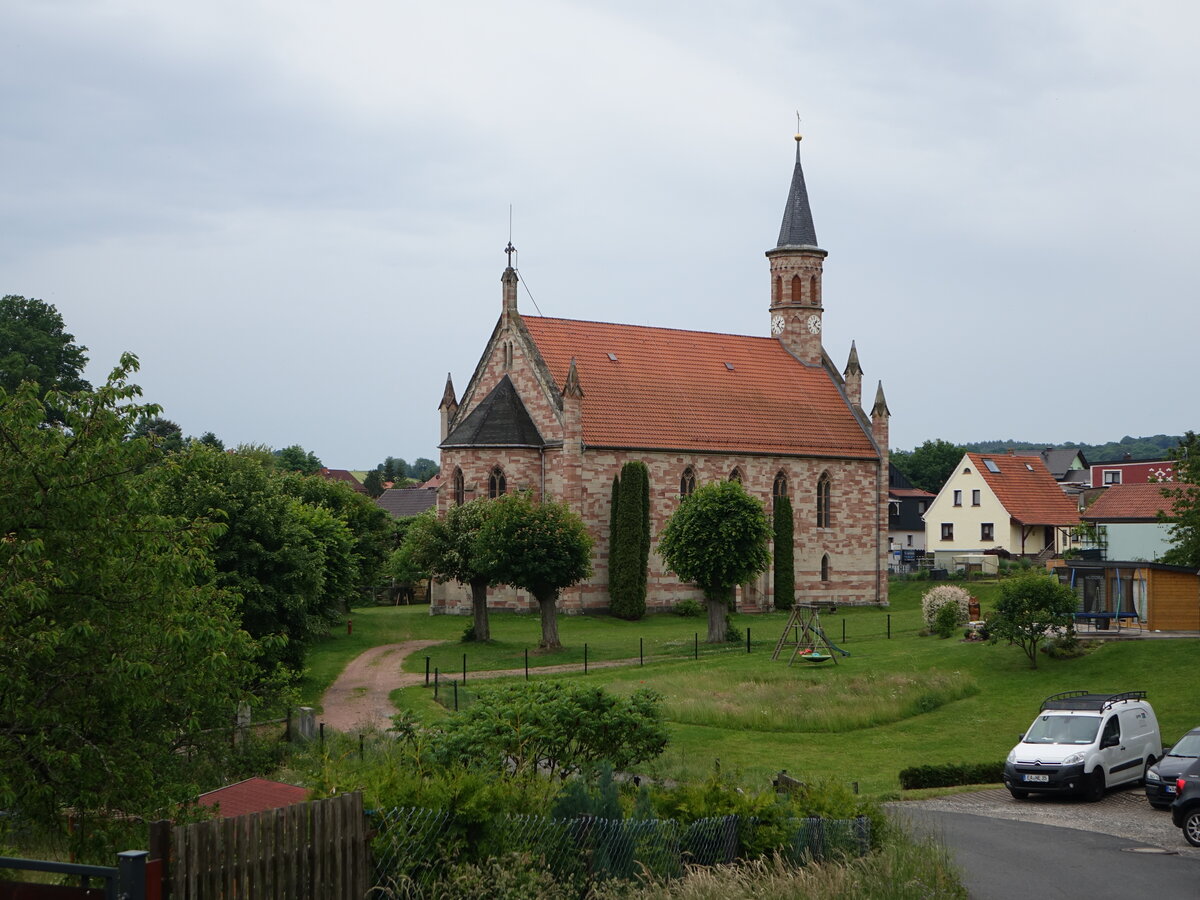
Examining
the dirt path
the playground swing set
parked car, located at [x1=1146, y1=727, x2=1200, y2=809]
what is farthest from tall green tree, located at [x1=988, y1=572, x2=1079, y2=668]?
parked car, located at [x1=1146, y1=727, x2=1200, y2=809]

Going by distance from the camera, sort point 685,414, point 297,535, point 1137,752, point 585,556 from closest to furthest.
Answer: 1. point 1137,752
2. point 297,535
3. point 585,556
4. point 685,414

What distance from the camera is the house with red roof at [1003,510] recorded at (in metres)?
76.7

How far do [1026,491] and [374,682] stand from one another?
5192 cm

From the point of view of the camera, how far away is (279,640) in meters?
22.6

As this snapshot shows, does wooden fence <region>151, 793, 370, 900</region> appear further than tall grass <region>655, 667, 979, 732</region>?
No

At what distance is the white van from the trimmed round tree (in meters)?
20.1

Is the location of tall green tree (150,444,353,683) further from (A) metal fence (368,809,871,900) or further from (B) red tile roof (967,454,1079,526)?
(B) red tile roof (967,454,1079,526)

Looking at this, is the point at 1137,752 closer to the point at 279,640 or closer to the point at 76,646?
the point at 279,640

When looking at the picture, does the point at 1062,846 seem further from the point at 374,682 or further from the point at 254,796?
the point at 374,682

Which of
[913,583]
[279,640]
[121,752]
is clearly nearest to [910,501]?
[913,583]

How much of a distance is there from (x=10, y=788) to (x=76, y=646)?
1549 millimetres

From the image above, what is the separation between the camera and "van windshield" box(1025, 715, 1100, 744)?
80.4ft

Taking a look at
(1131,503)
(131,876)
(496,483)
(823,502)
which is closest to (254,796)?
(131,876)

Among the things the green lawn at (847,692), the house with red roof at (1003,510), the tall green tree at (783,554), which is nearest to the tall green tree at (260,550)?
the green lawn at (847,692)
